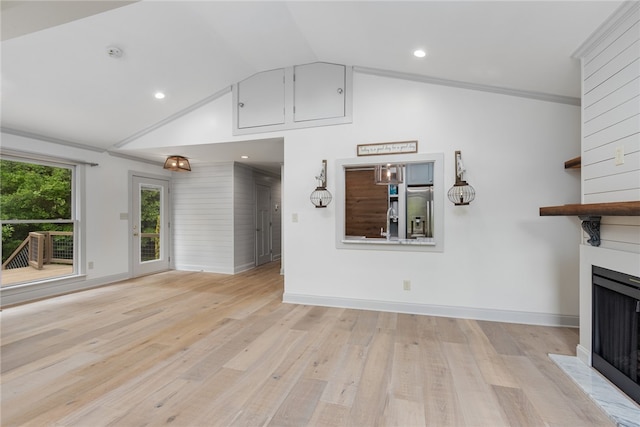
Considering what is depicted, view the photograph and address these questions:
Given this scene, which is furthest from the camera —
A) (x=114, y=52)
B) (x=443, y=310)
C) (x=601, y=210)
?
(x=443, y=310)

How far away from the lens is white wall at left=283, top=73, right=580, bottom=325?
330 cm

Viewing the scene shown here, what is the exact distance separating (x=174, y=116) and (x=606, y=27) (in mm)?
5125

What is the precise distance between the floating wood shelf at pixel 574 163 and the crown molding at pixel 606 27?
0.94 m

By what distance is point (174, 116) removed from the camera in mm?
4750

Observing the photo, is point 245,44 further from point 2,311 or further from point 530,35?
point 2,311

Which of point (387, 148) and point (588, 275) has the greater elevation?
point (387, 148)

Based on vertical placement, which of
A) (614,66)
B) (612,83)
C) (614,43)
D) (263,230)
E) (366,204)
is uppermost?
(614,43)

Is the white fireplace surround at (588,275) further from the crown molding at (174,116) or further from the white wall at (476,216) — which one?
the crown molding at (174,116)

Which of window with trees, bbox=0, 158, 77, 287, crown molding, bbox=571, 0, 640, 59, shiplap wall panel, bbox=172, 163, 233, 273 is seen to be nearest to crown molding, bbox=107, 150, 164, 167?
shiplap wall panel, bbox=172, 163, 233, 273

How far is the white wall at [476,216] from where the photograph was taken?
10.8ft

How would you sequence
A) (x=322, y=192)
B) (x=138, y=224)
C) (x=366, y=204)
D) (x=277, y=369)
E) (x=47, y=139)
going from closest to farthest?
(x=277, y=369) < (x=322, y=192) < (x=47, y=139) < (x=366, y=204) < (x=138, y=224)

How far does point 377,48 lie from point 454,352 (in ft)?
10.5

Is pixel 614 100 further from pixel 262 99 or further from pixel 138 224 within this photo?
pixel 138 224

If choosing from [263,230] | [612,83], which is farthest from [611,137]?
Result: [263,230]
